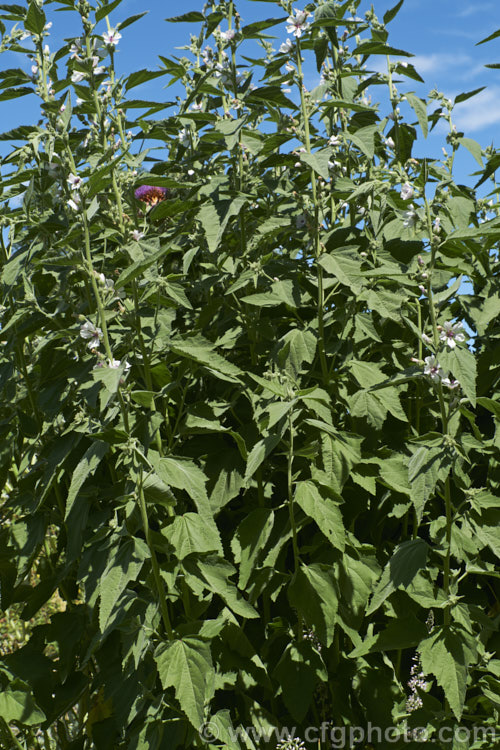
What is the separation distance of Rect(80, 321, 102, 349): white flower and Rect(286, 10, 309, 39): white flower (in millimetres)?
1389

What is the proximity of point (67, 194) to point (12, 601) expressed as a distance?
1.88 m

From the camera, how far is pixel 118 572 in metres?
2.30

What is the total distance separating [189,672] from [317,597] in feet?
1.63

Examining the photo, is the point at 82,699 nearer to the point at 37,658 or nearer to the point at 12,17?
the point at 37,658

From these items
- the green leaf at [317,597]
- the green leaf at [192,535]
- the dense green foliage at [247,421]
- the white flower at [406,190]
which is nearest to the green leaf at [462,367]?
the dense green foliage at [247,421]

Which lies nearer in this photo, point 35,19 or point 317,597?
point 317,597

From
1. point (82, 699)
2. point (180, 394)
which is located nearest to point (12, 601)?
point (82, 699)

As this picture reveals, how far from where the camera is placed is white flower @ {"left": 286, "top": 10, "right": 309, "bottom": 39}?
2.79 m

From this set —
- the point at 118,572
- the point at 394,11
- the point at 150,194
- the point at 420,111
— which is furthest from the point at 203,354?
the point at 394,11

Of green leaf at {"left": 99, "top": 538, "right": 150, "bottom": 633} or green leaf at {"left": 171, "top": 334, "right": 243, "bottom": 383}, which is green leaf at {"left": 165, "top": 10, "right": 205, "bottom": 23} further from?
green leaf at {"left": 99, "top": 538, "right": 150, "bottom": 633}

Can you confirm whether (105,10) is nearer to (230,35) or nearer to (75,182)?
Answer: (230,35)

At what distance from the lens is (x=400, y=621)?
8.30 ft

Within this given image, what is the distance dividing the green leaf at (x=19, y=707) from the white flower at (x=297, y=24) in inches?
108

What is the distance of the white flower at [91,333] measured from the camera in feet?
7.90
